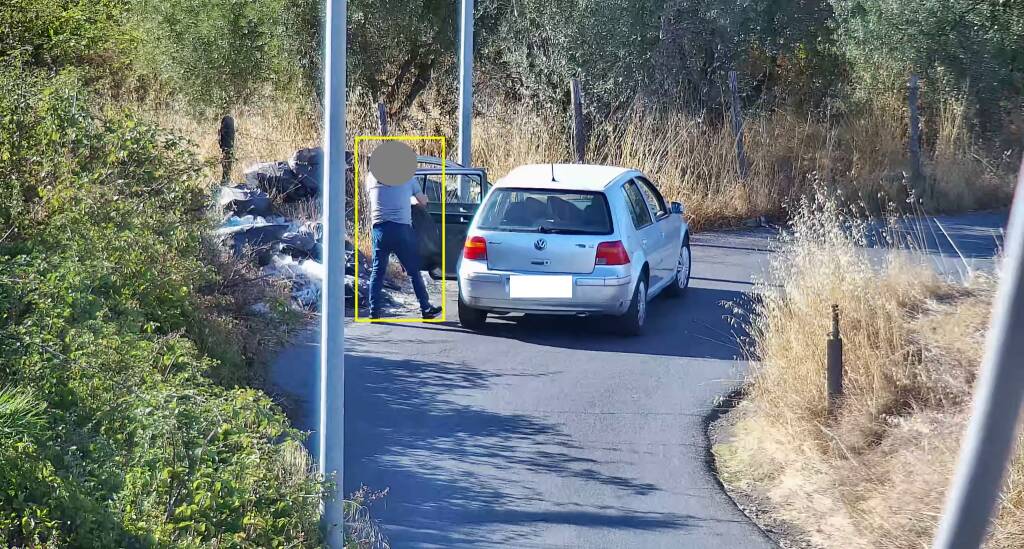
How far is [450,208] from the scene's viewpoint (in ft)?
42.6

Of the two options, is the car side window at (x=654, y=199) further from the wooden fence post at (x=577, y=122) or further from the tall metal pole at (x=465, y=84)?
the wooden fence post at (x=577, y=122)

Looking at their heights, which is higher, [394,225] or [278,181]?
[278,181]

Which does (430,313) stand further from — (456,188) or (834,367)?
(834,367)

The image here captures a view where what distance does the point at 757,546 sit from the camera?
20.4 feet

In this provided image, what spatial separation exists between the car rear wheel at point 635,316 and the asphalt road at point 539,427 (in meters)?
0.12

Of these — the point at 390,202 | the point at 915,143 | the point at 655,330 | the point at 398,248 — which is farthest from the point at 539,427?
the point at 915,143

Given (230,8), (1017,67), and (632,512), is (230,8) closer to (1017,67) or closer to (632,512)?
(1017,67)

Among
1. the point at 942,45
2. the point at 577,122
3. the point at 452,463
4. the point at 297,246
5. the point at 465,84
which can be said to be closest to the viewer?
the point at 452,463

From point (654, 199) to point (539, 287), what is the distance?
2615 millimetres

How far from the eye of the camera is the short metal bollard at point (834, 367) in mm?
7297

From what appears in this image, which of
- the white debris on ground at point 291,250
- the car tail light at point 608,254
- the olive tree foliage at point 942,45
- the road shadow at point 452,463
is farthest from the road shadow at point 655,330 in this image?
the olive tree foliage at point 942,45

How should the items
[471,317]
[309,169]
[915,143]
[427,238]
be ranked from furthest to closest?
[915,143] < [309,169] < [427,238] < [471,317]

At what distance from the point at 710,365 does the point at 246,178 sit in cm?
863

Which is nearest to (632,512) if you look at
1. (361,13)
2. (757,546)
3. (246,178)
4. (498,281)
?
(757,546)
